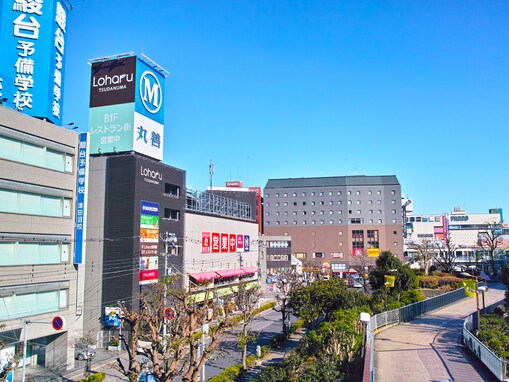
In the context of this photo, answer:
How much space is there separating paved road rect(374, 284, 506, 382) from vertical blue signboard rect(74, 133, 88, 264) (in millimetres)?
19850

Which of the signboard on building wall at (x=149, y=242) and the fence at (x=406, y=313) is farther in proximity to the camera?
the signboard on building wall at (x=149, y=242)

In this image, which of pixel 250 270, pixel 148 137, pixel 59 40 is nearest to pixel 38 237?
pixel 59 40

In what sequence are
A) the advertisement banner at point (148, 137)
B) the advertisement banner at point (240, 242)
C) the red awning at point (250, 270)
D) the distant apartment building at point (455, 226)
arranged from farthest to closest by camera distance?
the distant apartment building at point (455, 226), the red awning at point (250, 270), the advertisement banner at point (240, 242), the advertisement banner at point (148, 137)

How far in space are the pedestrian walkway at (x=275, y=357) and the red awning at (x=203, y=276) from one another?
9.60 meters

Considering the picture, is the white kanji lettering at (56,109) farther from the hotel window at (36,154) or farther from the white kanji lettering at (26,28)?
the white kanji lettering at (26,28)

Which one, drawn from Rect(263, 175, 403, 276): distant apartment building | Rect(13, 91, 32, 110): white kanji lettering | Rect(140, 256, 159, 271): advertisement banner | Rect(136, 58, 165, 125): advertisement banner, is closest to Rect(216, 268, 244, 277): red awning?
Rect(140, 256, 159, 271): advertisement banner

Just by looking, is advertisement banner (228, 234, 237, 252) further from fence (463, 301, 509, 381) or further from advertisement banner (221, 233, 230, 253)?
fence (463, 301, 509, 381)

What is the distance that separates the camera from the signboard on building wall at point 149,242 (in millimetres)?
35781

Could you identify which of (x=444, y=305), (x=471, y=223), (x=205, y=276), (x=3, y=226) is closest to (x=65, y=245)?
(x=3, y=226)

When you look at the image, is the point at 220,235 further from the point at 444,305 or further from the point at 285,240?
the point at 285,240

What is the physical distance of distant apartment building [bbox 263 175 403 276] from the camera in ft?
312

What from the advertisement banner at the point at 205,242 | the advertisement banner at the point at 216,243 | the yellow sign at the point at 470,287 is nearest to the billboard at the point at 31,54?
the advertisement banner at the point at 205,242

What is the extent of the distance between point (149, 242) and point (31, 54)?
52.4 feet

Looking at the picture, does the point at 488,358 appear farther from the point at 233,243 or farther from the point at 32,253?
the point at 233,243
